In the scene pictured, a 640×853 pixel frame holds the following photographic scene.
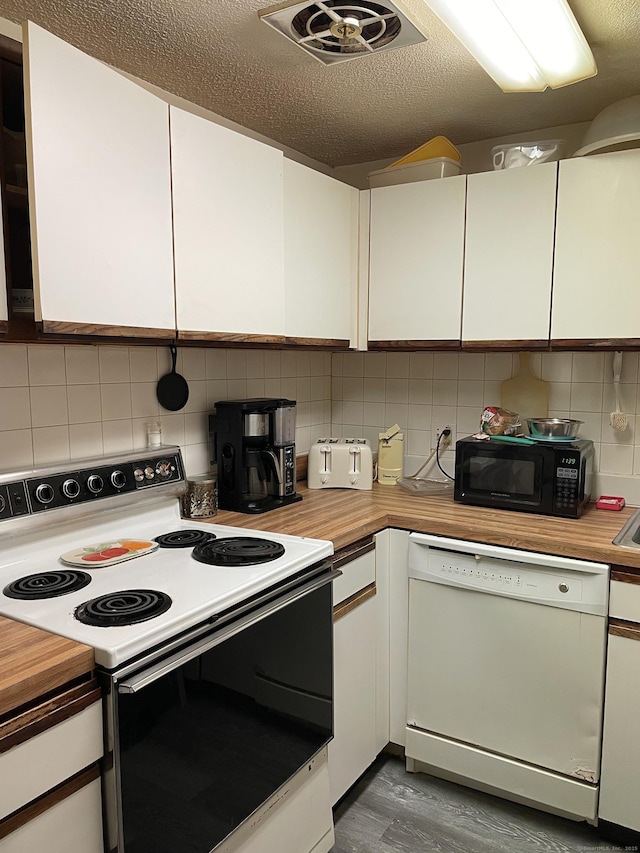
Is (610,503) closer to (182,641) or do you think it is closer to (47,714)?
(182,641)

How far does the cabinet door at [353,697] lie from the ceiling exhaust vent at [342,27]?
1.60 meters

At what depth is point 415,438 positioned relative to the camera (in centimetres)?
270

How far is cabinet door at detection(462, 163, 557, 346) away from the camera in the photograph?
204 cm

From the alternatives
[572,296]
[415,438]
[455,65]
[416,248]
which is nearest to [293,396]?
[415,438]

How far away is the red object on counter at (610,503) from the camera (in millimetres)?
2171

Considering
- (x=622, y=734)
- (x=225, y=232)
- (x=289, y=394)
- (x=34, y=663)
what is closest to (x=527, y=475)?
(x=622, y=734)

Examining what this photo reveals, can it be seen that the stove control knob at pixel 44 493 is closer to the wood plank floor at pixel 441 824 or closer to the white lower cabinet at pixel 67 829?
the white lower cabinet at pixel 67 829

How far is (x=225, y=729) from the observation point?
53.3 inches

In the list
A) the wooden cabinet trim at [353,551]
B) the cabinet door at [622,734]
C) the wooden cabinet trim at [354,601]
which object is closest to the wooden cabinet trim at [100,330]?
the wooden cabinet trim at [353,551]

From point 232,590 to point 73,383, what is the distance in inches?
31.6

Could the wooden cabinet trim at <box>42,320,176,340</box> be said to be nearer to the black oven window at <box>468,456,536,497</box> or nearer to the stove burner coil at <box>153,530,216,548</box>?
the stove burner coil at <box>153,530,216,548</box>

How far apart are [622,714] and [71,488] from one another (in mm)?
1657

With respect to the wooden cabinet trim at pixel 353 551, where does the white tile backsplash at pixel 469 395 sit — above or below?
above

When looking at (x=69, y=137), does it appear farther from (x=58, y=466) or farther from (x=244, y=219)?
(x=58, y=466)
